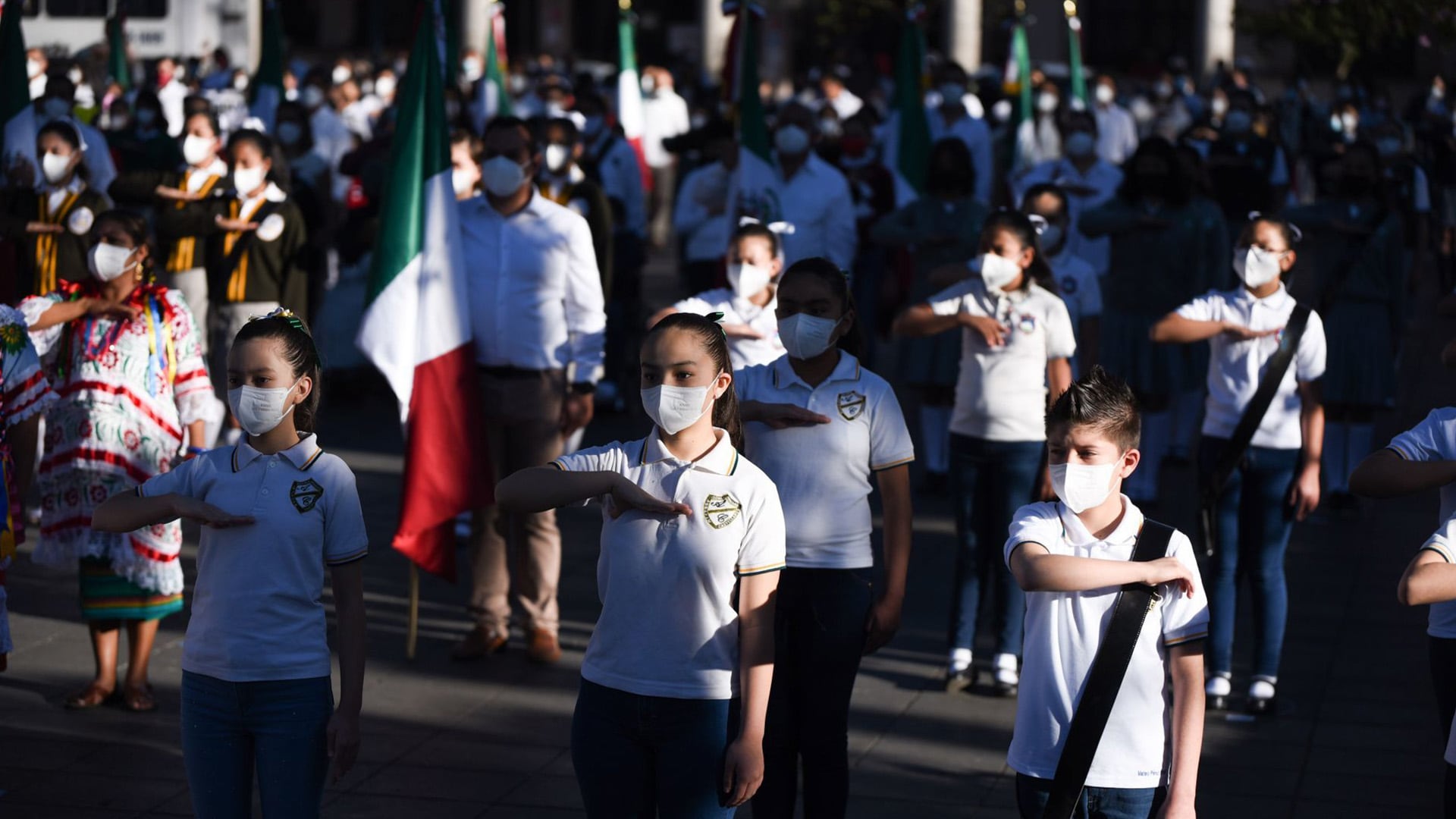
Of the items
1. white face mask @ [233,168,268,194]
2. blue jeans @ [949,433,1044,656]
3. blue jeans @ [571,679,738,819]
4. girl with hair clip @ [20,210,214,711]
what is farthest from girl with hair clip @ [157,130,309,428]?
blue jeans @ [571,679,738,819]

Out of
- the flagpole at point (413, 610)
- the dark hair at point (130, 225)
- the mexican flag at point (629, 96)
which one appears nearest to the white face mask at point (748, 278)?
the flagpole at point (413, 610)

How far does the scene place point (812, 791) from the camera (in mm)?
5348

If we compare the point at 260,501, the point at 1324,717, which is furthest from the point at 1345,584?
the point at 260,501

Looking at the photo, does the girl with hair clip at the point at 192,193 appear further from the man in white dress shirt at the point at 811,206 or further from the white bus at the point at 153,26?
the white bus at the point at 153,26

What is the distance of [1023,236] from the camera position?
294 inches

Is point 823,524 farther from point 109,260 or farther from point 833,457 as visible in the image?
point 109,260

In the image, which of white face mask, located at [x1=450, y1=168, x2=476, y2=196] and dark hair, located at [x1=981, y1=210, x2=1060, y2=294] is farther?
white face mask, located at [x1=450, y1=168, x2=476, y2=196]

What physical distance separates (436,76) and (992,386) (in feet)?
8.51

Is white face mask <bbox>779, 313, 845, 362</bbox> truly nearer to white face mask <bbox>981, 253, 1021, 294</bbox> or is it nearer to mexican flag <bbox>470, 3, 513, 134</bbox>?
white face mask <bbox>981, 253, 1021, 294</bbox>

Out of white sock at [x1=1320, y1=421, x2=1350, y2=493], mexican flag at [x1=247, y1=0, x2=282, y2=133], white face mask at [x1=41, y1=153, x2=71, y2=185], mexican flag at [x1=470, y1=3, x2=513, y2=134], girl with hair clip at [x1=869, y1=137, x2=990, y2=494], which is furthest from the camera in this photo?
mexican flag at [x1=247, y1=0, x2=282, y2=133]

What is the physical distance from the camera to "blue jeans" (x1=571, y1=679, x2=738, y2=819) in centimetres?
423

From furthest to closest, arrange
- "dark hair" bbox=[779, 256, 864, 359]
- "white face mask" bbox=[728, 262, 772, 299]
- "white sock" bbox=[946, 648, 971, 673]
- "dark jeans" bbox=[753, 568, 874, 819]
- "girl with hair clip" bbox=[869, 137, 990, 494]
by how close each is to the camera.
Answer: "girl with hair clip" bbox=[869, 137, 990, 494] → "white sock" bbox=[946, 648, 971, 673] → "white face mask" bbox=[728, 262, 772, 299] → "dark hair" bbox=[779, 256, 864, 359] → "dark jeans" bbox=[753, 568, 874, 819]

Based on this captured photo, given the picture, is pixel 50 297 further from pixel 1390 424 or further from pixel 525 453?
pixel 1390 424

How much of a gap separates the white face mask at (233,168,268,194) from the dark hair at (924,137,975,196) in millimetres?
3486
